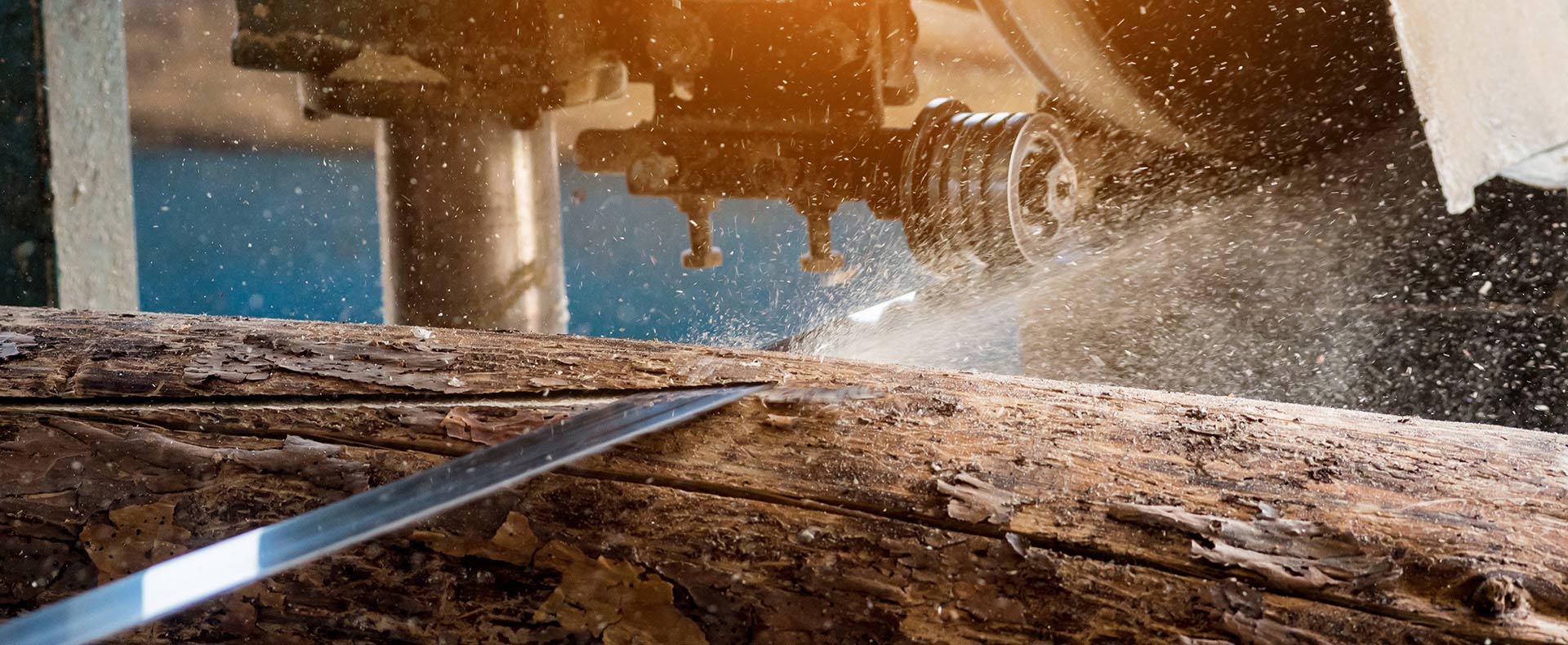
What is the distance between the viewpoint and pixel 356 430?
87cm

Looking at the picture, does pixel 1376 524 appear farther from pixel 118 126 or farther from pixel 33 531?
pixel 118 126

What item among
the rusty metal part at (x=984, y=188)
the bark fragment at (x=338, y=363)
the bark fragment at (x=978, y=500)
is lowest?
the bark fragment at (x=978, y=500)

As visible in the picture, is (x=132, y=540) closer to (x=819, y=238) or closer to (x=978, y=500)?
(x=978, y=500)

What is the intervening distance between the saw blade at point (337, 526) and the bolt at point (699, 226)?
1.40m

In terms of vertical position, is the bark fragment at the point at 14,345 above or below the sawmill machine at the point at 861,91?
below

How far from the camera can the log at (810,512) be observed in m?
0.70

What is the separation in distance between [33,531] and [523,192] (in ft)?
4.88

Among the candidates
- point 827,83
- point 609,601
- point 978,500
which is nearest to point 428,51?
point 827,83

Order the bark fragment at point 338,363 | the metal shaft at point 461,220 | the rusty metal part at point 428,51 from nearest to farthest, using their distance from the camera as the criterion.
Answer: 1. the bark fragment at point 338,363
2. the rusty metal part at point 428,51
3. the metal shaft at point 461,220

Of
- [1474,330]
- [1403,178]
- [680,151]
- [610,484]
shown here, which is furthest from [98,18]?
[1474,330]

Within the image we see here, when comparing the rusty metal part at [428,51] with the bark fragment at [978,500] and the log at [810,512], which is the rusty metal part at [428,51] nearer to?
the log at [810,512]

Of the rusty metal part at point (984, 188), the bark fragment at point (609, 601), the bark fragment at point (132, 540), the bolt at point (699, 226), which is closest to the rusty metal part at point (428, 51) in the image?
the bolt at point (699, 226)

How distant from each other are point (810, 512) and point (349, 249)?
15.4ft

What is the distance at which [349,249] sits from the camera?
4.79 m
